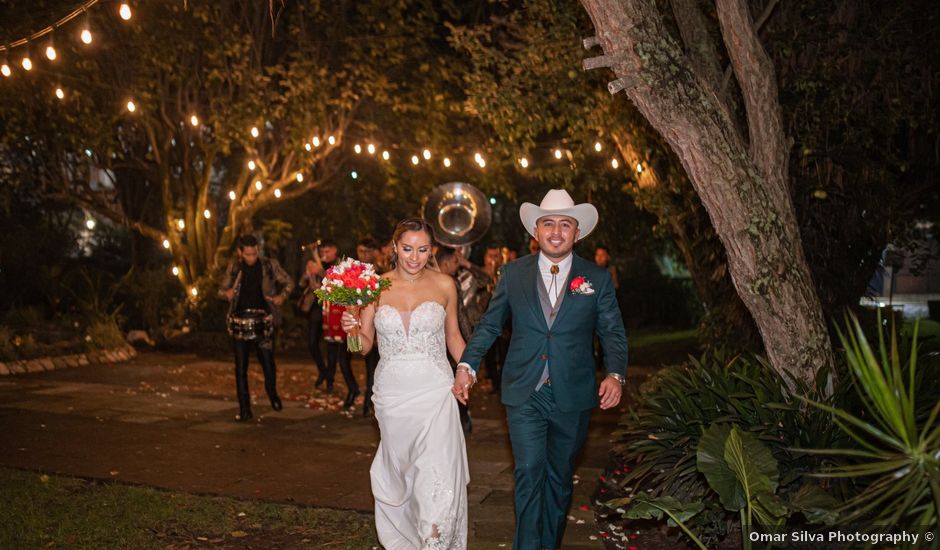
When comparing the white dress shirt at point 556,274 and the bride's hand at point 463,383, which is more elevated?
the white dress shirt at point 556,274

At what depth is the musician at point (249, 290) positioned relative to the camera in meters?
10.8

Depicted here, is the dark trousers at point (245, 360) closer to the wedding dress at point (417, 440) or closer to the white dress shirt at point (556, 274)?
the wedding dress at point (417, 440)

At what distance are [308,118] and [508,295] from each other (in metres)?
13.0

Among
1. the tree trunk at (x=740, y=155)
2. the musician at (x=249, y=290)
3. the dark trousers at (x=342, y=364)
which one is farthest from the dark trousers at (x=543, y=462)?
the dark trousers at (x=342, y=364)

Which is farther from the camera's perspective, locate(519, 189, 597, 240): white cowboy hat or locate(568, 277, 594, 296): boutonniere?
locate(519, 189, 597, 240): white cowboy hat

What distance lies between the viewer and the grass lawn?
20.8 feet

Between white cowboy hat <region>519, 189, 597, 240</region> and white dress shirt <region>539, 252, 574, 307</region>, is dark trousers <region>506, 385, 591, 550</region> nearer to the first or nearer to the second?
white dress shirt <region>539, 252, 574, 307</region>

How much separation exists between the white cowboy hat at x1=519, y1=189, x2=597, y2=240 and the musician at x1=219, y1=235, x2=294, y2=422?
199 inches

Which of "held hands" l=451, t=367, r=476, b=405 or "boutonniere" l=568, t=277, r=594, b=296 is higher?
"boutonniere" l=568, t=277, r=594, b=296

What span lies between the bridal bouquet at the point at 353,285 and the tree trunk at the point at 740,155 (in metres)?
2.00

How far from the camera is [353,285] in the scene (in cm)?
623

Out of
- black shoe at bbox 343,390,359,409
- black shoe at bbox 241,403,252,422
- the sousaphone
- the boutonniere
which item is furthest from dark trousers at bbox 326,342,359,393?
the boutonniere

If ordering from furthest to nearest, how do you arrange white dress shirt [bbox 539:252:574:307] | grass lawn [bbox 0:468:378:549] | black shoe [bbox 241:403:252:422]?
black shoe [bbox 241:403:252:422] < grass lawn [bbox 0:468:378:549] < white dress shirt [bbox 539:252:574:307]

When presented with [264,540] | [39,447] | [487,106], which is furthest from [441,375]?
[487,106]
